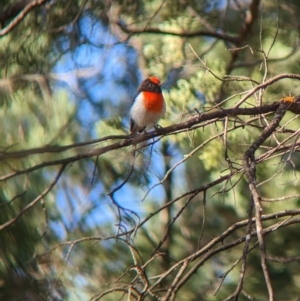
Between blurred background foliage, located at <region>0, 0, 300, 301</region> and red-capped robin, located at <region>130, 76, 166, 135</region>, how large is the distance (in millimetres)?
161

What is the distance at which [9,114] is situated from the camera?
3.27m

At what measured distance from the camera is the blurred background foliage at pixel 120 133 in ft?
9.39

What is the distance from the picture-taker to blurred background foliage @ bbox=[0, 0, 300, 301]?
286cm

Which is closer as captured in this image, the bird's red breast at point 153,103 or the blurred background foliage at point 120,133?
the blurred background foliage at point 120,133

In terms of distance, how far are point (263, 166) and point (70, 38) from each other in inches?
52.6

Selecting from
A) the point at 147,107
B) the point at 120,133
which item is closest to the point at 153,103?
the point at 147,107

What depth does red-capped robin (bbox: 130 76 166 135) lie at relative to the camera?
160 inches

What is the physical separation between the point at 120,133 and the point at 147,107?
1.13ft

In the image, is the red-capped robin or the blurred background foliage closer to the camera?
the blurred background foliage

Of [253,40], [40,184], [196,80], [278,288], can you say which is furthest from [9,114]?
[278,288]

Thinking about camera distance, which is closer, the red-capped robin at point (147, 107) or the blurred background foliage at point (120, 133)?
the blurred background foliage at point (120, 133)

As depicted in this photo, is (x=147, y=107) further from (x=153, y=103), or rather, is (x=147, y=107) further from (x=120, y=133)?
(x=120, y=133)

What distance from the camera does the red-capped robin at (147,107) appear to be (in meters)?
4.07

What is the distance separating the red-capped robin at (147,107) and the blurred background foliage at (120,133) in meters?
0.16
